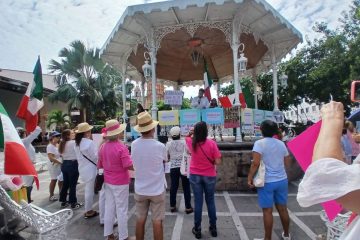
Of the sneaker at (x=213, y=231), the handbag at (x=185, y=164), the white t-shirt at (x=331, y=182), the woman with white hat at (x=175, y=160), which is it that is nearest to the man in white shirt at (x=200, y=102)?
the woman with white hat at (x=175, y=160)

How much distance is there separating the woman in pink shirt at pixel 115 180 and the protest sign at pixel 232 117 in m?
5.12

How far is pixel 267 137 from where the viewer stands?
436 cm

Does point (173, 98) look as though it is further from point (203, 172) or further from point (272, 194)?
point (272, 194)

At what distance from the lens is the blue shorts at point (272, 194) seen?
13.8 feet

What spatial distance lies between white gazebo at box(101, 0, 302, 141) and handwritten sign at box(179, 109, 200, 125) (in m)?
1.03

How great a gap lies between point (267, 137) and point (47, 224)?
3.12 metres

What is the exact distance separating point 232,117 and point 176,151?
133 inches

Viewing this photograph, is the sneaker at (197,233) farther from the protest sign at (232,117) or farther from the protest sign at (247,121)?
the protest sign at (247,121)

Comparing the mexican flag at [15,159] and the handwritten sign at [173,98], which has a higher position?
the handwritten sign at [173,98]

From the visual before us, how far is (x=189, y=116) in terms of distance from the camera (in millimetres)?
9266

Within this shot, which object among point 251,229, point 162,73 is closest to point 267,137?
point 251,229

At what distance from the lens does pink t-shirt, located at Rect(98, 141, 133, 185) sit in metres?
4.59

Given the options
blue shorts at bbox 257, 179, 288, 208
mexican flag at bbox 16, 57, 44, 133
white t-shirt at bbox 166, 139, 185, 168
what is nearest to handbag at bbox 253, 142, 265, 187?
blue shorts at bbox 257, 179, 288, 208

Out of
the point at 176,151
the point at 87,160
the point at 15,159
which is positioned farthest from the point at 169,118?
the point at 15,159
